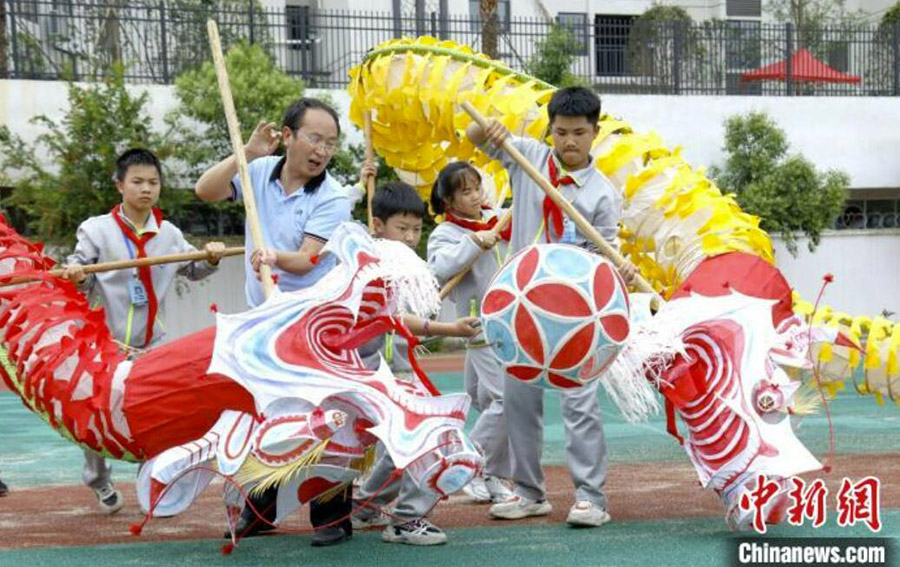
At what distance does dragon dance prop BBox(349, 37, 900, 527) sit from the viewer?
15.4 ft

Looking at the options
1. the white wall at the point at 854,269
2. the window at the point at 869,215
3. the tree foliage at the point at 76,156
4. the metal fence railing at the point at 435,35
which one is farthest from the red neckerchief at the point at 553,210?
the window at the point at 869,215

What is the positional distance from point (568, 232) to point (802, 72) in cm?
1633

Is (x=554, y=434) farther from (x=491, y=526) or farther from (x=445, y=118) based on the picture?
(x=491, y=526)

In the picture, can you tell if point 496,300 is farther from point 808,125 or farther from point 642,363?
point 808,125

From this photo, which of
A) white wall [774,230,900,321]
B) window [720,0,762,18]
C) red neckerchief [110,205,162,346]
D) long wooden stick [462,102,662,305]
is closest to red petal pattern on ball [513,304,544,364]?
long wooden stick [462,102,662,305]

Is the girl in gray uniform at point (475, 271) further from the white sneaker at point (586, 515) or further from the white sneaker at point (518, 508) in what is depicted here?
the white sneaker at point (586, 515)

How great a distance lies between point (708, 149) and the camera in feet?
64.0

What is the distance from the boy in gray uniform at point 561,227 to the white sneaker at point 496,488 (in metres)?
0.33

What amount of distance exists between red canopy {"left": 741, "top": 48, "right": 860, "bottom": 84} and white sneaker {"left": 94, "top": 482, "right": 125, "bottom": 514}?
15925 millimetres

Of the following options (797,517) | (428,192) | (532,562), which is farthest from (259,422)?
(428,192)

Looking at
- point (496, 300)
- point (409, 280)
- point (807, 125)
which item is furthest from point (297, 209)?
point (807, 125)

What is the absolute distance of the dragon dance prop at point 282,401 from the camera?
13.9 feet

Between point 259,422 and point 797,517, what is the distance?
1899 mm

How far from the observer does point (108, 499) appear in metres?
5.73
